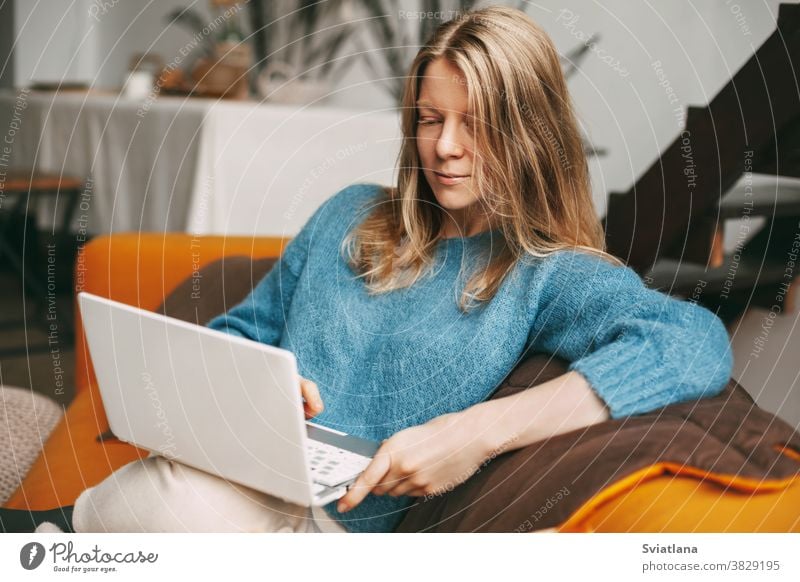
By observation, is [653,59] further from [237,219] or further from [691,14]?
[237,219]

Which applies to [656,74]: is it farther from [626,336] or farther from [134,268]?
[134,268]

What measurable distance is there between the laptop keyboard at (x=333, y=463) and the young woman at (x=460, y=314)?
21 mm

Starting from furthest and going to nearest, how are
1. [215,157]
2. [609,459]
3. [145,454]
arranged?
[215,157] < [145,454] < [609,459]

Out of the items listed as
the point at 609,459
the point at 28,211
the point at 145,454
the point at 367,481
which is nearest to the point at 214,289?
the point at 145,454

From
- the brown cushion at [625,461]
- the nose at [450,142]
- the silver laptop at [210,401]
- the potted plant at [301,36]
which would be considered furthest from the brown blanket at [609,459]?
the potted plant at [301,36]

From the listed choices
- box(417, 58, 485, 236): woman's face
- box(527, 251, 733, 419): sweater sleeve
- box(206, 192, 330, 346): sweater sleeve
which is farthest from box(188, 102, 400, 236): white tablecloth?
box(527, 251, 733, 419): sweater sleeve

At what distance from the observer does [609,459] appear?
701mm

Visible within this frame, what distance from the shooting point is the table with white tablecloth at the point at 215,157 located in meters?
1.62

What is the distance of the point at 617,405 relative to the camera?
742 millimetres

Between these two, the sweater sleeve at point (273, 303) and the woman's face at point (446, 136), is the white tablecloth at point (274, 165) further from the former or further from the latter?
the woman's face at point (446, 136)

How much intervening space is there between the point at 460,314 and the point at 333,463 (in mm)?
199

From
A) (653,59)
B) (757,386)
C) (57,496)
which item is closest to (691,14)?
(653,59)

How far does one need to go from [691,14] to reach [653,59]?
11 centimetres

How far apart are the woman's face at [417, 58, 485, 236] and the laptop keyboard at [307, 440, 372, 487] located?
0.27 m
